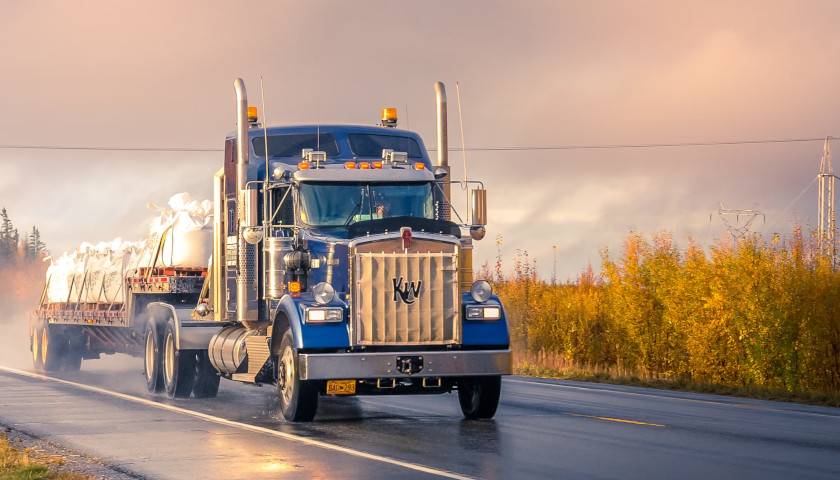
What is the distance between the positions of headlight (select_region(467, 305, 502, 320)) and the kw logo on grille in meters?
0.72

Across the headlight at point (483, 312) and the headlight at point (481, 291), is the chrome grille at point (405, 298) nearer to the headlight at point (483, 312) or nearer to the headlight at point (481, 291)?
the headlight at point (483, 312)

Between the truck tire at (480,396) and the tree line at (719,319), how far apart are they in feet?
27.0

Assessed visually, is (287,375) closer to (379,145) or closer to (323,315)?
(323,315)

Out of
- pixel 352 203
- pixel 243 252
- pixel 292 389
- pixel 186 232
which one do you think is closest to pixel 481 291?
pixel 352 203

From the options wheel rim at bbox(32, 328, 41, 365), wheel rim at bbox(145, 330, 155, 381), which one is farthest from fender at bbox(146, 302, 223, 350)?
wheel rim at bbox(32, 328, 41, 365)

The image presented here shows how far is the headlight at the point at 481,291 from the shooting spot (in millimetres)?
17016

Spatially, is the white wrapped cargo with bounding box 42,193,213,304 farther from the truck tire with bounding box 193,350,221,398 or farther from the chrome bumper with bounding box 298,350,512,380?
the chrome bumper with bounding box 298,350,512,380

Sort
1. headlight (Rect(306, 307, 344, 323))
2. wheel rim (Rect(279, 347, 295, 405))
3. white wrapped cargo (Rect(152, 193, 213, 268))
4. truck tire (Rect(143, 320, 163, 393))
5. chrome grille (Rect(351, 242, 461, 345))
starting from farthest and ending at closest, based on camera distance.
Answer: white wrapped cargo (Rect(152, 193, 213, 268)) < truck tire (Rect(143, 320, 163, 393)) < wheel rim (Rect(279, 347, 295, 405)) < chrome grille (Rect(351, 242, 461, 345)) < headlight (Rect(306, 307, 344, 323))

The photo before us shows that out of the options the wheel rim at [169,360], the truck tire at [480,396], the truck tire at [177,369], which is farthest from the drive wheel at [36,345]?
the truck tire at [480,396]

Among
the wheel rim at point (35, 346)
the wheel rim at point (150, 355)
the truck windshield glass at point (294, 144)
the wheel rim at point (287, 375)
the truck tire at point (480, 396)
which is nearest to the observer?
the wheel rim at point (287, 375)

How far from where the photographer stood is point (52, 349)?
31.8 m

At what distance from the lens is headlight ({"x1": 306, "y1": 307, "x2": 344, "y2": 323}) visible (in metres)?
16.4

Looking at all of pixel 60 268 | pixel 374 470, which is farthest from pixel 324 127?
pixel 60 268

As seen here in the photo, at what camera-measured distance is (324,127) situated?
19578 mm
